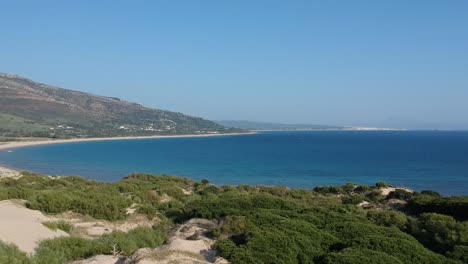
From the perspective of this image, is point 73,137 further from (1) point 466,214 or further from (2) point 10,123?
(1) point 466,214

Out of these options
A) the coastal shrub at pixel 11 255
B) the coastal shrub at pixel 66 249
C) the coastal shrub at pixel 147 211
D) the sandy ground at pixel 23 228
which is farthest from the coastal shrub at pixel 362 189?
the coastal shrub at pixel 11 255

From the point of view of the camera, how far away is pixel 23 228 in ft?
44.4

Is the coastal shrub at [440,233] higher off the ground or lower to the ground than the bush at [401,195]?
higher

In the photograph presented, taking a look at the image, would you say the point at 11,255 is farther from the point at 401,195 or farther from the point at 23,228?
the point at 401,195

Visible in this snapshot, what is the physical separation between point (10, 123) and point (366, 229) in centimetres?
19729

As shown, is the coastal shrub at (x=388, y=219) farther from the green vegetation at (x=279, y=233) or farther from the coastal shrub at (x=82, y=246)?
the coastal shrub at (x=82, y=246)

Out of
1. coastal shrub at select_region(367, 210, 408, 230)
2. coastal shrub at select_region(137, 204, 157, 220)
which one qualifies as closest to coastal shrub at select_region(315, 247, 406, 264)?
coastal shrub at select_region(367, 210, 408, 230)

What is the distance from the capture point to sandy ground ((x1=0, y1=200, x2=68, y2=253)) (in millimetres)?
12328

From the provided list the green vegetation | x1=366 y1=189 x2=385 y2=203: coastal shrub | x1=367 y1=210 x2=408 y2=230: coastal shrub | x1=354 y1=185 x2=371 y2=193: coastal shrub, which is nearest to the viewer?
the green vegetation

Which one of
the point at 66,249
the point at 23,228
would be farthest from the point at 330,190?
the point at 66,249

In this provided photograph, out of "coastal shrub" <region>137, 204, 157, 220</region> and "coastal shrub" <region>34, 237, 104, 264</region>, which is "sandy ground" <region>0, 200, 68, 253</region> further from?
"coastal shrub" <region>137, 204, 157, 220</region>

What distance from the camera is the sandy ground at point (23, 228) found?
12.3 metres

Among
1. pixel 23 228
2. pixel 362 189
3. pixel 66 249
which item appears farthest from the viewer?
pixel 362 189

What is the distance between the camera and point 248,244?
11312 mm
